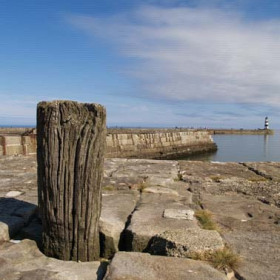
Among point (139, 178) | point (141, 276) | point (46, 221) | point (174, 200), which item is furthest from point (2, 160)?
point (141, 276)

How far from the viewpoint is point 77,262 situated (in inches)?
104

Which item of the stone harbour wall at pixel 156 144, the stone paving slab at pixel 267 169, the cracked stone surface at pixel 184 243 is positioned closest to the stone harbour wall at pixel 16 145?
the stone paving slab at pixel 267 169

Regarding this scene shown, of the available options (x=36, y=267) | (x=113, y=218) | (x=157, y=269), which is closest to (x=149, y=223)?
(x=113, y=218)

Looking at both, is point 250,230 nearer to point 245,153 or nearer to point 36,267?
point 36,267

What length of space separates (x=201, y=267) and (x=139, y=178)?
353 centimetres

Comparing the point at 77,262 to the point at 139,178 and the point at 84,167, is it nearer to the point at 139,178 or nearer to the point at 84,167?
the point at 84,167

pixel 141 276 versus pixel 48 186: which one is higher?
pixel 48 186

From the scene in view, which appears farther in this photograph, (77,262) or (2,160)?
(2,160)

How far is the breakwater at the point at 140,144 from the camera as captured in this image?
11.3 meters

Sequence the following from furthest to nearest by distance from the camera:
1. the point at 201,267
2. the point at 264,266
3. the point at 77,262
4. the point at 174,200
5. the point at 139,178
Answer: the point at 139,178 → the point at 174,200 → the point at 77,262 → the point at 264,266 → the point at 201,267

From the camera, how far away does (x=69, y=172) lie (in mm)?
2664

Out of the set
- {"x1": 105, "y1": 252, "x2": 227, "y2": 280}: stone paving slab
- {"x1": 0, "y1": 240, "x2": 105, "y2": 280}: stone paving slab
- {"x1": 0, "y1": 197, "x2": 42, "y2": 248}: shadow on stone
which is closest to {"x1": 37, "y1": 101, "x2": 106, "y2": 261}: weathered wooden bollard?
{"x1": 0, "y1": 240, "x2": 105, "y2": 280}: stone paving slab

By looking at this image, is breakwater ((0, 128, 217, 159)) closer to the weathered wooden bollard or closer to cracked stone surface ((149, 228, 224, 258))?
the weathered wooden bollard

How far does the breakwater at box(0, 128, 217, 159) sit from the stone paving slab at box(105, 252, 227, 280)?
9400 millimetres
